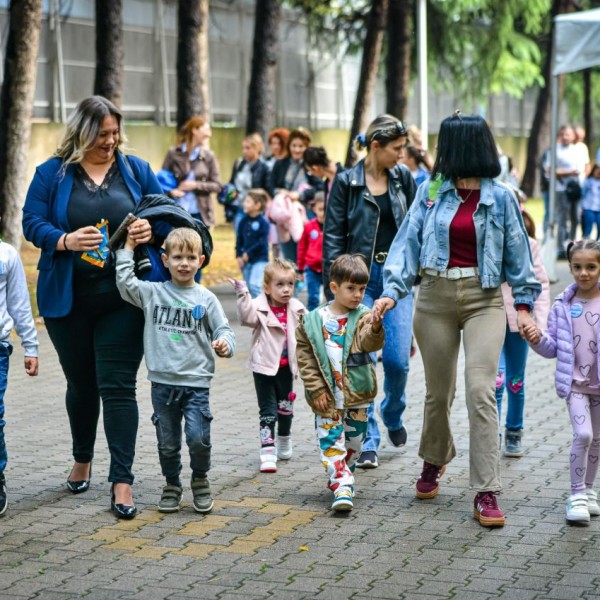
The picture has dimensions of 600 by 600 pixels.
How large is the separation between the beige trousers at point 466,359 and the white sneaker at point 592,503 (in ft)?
1.67

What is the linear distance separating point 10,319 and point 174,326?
84cm

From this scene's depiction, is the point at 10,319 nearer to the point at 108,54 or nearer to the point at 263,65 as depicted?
the point at 108,54

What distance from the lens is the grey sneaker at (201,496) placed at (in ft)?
22.3

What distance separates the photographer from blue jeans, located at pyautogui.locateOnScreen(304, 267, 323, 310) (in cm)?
1262

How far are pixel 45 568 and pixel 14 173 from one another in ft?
38.2

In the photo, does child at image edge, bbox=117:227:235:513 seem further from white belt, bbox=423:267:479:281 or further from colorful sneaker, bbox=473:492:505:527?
colorful sneaker, bbox=473:492:505:527

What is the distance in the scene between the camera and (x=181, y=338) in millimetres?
6719

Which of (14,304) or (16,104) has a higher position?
(16,104)

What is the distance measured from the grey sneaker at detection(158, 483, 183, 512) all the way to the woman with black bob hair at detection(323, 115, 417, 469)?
4.41 feet

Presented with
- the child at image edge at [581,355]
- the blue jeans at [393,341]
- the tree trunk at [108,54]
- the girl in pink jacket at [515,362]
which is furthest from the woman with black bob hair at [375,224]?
the tree trunk at [108,54]

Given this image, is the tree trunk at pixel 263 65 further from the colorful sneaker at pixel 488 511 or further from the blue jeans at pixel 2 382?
the colorful sneaker at pixel 488 511

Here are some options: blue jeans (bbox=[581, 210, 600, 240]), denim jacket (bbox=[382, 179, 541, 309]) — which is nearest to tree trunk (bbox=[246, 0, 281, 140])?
blue jeans (bbox=[581, 210, 600, 240])

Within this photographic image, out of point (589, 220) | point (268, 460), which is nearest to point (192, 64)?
point (589, 220)

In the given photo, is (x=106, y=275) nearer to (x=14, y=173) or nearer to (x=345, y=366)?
(x=345, y=366)
